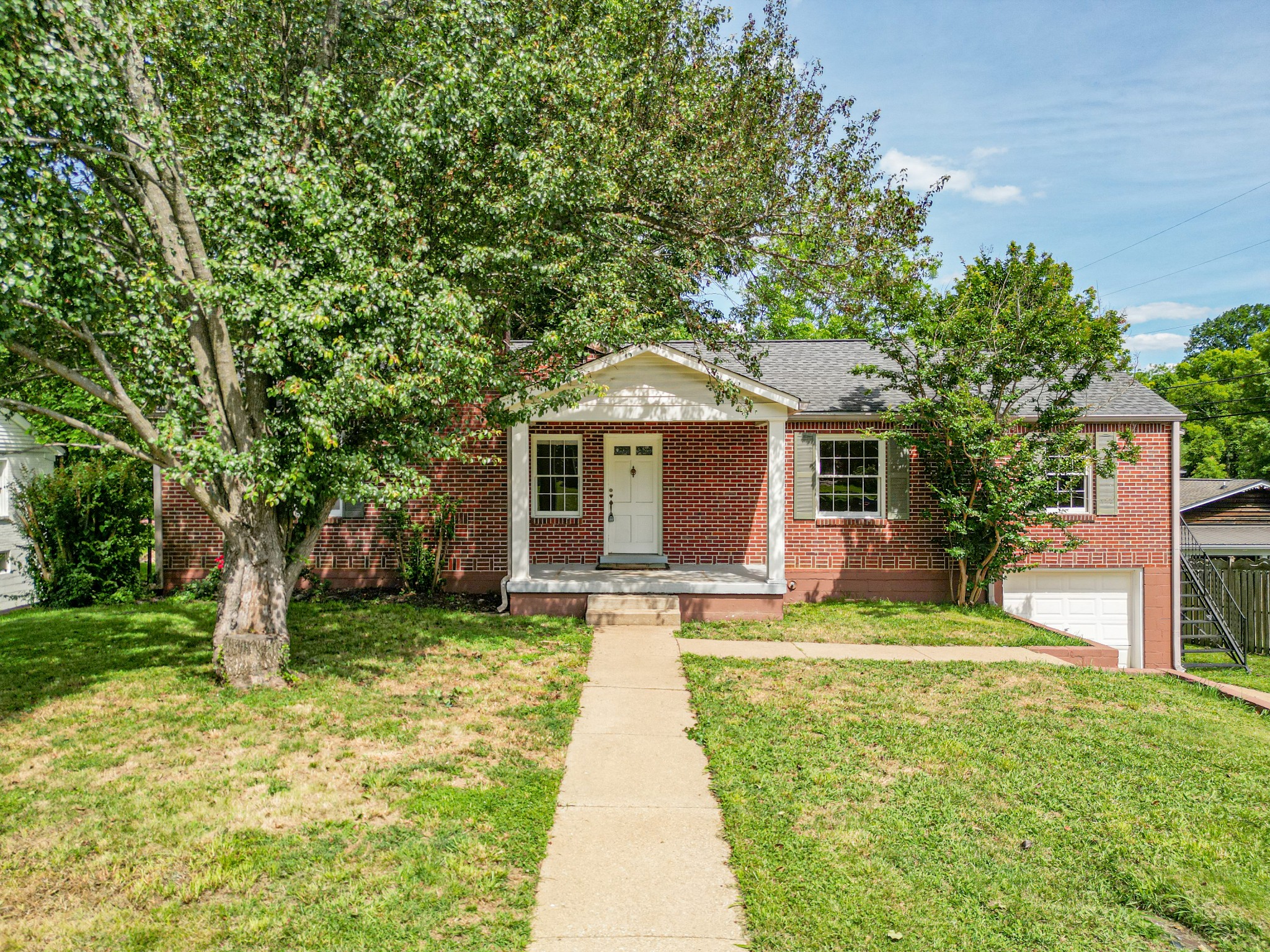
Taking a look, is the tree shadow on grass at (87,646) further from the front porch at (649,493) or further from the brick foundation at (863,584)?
the brick foundation at (863,584)

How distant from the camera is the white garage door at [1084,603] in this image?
13453 millimetres

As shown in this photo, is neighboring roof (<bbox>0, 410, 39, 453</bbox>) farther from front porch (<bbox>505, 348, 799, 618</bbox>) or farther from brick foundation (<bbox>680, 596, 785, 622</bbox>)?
brick foundation (<bbox>680, 596, 785, 622</bbox>)

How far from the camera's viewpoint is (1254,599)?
16328 millimetres

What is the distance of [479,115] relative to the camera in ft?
23.0

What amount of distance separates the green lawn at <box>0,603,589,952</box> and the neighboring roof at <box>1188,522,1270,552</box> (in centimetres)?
1919

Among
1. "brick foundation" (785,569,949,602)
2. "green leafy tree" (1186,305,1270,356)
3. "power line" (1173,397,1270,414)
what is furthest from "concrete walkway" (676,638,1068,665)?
"green leafy tree" (1186,305,1270,356)

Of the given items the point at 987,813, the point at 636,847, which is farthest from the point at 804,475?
the point at 636,847

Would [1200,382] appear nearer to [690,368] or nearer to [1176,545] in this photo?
[1176,545]

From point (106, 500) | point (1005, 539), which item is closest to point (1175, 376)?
point (1005, 539)

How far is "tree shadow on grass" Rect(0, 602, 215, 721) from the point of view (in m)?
7.16

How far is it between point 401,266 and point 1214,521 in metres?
23.0

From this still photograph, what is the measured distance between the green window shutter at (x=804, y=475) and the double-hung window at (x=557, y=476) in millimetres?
3916

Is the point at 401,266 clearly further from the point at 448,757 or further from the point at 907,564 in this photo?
the point at 907,564

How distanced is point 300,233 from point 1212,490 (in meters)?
24.3
